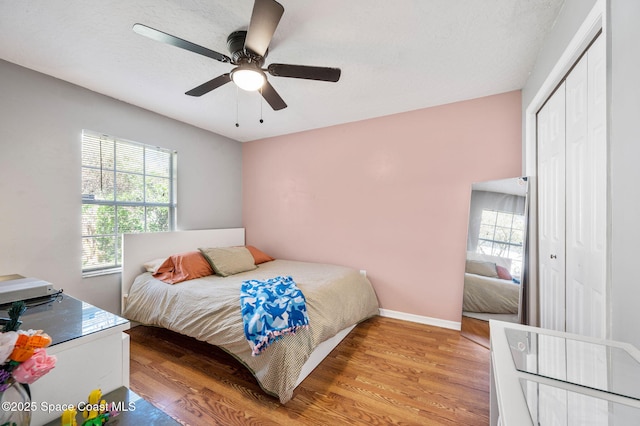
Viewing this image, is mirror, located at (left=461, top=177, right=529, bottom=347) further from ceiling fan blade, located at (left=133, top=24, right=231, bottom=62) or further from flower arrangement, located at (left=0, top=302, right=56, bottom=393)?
flower arrangement, located at (left=0, top=302, right=56, bottom=393)

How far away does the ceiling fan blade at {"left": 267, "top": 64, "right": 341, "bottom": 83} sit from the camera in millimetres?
1665

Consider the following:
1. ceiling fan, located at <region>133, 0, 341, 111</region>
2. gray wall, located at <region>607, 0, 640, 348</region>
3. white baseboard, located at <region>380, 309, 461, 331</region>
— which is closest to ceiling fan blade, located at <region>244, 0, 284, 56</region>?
ceiling fan, located at <region>133, 0, 341, 111</region>

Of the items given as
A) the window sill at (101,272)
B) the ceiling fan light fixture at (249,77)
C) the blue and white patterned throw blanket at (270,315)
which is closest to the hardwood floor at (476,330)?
the blue and white patterned throw blanket at (270,315)

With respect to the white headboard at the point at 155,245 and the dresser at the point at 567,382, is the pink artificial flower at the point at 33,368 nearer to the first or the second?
the dresser at the point at 567,382

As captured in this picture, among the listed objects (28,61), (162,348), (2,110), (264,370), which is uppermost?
(28,61)

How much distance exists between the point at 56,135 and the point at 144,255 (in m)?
1.41

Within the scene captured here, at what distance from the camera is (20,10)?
61.6 inches

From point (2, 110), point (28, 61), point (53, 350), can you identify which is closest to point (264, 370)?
point (53, 350)

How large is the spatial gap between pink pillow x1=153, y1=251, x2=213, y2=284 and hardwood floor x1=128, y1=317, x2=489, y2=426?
0.63m

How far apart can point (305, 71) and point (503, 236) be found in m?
2.33

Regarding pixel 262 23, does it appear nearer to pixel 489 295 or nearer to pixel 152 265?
pixel 152 265

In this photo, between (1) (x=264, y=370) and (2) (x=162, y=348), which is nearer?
(1) (x=264, y=370)

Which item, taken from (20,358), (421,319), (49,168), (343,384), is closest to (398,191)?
(421,319)

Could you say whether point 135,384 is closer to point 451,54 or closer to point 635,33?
point 635,33
